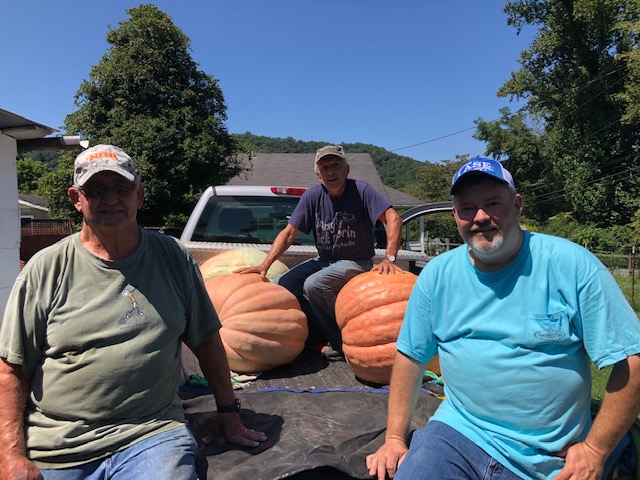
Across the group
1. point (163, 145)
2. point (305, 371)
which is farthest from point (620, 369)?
point (163, 145)

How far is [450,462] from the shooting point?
1.85m

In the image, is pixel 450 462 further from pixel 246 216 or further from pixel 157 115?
pixel 157 115

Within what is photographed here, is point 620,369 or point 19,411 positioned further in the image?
point 19,411

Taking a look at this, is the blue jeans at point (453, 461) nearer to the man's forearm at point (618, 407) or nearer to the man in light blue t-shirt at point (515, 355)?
the man in light blue t-shirt at point (515, 355)

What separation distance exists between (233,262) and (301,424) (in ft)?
5.91

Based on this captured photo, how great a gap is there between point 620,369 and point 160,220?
64.1 ft

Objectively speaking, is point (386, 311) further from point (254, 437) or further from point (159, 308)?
point (159, 308)

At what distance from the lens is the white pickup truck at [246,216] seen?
4721mm

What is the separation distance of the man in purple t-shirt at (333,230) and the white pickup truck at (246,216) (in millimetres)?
527

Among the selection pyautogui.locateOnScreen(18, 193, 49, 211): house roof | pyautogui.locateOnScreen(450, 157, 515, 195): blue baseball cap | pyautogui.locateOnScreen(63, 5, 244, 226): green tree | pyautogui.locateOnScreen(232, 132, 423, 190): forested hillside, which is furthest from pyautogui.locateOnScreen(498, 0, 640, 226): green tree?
pyautogui.locateOnScreen(232, 132, 423, 190): forested hillside

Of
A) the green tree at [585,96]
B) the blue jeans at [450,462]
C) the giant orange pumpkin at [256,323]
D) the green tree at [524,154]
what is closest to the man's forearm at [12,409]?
the giant orange pumpkin at [256,323]

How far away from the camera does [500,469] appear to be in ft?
6.01

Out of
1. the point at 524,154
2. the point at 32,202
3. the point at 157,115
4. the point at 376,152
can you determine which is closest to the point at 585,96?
the point at 524,154

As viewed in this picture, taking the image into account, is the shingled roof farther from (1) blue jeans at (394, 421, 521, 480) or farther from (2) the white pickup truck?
(1) blue jeans at (394, 421, 521, 480)
